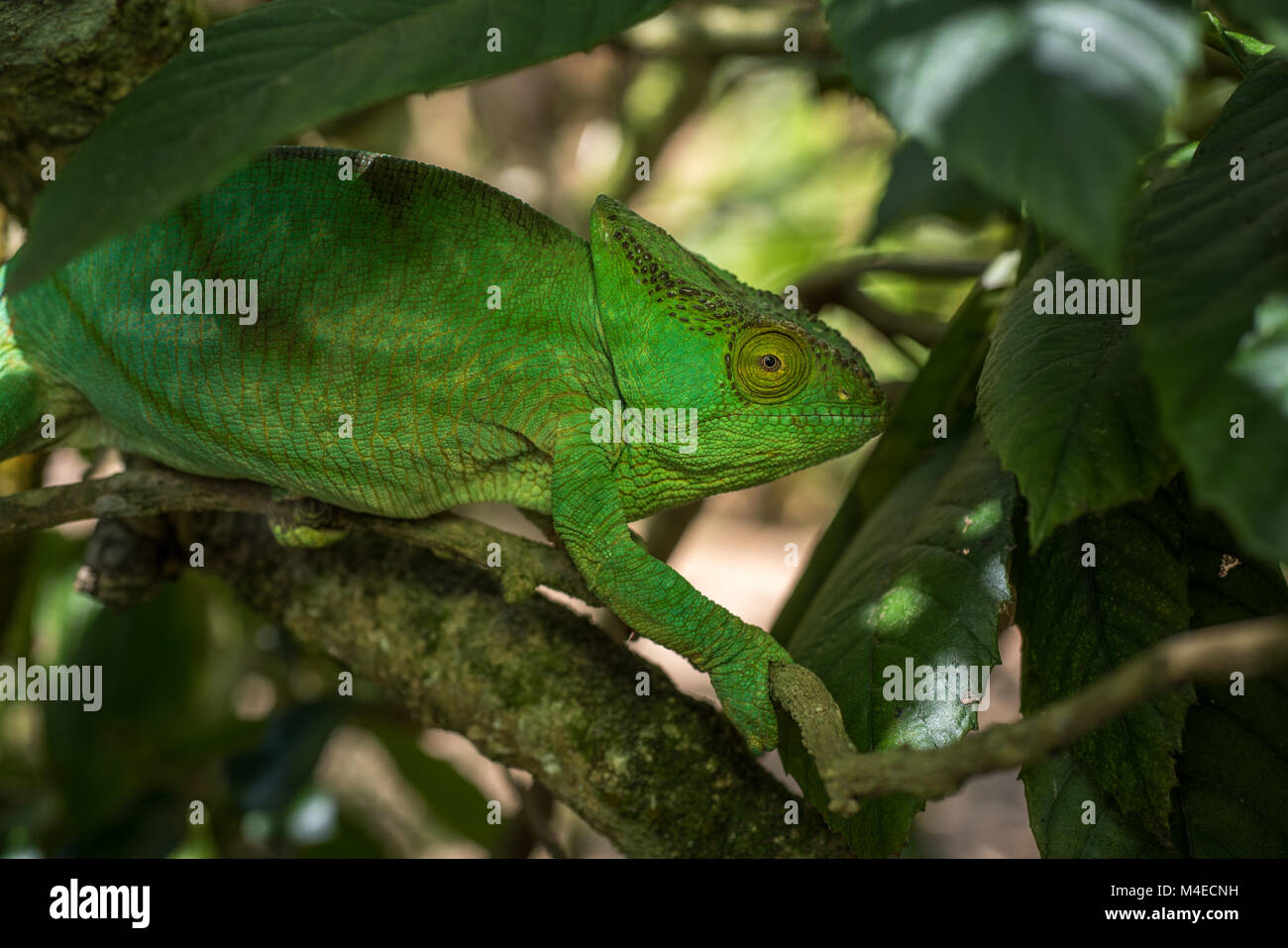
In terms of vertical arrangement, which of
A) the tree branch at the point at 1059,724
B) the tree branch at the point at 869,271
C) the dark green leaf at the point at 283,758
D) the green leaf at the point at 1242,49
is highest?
the tree branch at the point at 869,271

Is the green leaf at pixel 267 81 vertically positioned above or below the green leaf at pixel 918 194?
below

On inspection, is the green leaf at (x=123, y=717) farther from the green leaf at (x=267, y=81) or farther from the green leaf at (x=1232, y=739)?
the green leaf at (x=1232, y=739)

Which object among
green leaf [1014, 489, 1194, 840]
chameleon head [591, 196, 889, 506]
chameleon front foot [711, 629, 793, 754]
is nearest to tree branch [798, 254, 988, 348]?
chameleon head [591, 196, 889, 506]

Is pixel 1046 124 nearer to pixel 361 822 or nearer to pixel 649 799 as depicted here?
pixel 649 799

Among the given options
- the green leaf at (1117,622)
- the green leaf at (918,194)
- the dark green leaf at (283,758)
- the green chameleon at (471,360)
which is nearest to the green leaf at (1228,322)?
the green leaf at (1117,622)

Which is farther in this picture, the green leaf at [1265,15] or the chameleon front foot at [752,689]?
the chameleon front foot at [752,689]

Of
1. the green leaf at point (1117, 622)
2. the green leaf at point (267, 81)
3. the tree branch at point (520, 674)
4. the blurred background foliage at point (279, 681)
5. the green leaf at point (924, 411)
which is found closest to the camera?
the green leaf at point (267, 81)

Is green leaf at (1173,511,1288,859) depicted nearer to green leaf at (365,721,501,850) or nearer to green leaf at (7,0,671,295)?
green leaf at (7,0,671,295)

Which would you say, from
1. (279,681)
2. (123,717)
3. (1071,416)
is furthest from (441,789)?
(1071,416)
